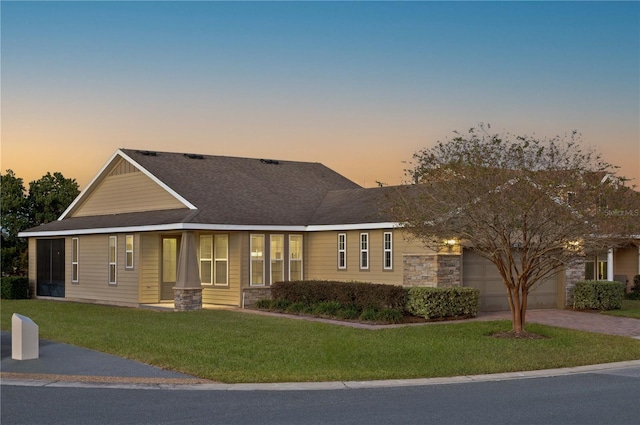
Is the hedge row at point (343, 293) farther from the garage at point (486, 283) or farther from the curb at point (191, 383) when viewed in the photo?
the curb at point (191, 383)

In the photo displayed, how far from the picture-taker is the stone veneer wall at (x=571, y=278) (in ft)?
90.9

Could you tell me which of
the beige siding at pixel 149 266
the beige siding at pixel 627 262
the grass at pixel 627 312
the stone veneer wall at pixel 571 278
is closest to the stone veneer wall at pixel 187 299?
the beige siding at pixel 149 266

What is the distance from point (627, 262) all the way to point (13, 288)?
26592mm

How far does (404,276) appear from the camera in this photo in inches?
1046

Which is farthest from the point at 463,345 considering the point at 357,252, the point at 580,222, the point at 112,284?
the point at 112,284

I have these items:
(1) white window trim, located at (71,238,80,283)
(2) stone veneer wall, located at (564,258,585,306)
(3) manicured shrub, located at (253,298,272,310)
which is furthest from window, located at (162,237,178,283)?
(2) stone veneer wall, located at (564,258,585,306)

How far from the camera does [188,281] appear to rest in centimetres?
2728

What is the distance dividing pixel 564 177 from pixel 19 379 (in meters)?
12.1

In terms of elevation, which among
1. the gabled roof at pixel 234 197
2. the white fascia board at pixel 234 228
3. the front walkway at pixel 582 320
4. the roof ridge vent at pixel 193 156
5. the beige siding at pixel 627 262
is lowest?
the front walkway at pixel 582 320

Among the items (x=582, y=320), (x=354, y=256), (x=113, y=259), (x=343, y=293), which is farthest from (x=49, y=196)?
(x=582, y=320)

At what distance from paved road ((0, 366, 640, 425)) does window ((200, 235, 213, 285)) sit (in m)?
16.7

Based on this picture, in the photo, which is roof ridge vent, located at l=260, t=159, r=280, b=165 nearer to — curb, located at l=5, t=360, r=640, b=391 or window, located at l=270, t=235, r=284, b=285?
window, located at l=270, t=235, r=284, b=285

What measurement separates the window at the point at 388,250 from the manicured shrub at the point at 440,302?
3837mm

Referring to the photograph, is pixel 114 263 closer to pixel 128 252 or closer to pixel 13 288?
pixel 128 252
